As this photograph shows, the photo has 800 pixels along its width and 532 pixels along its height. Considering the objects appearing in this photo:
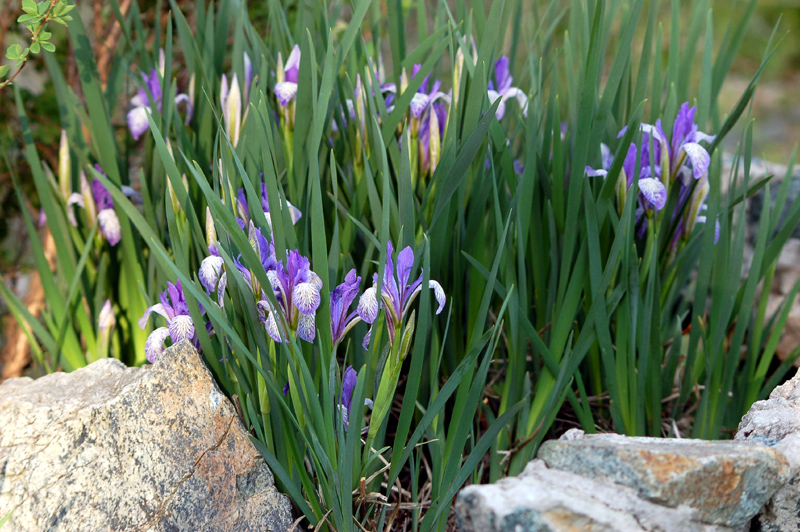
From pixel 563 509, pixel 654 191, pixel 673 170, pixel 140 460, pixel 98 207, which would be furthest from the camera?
pixel 98 207

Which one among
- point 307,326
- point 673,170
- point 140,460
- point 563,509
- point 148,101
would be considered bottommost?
point 140,460

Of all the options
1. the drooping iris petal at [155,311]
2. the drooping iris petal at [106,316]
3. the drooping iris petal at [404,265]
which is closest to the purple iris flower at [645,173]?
the drooping iris petal at [404,265]

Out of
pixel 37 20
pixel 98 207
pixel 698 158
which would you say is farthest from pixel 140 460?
pixel 698 158

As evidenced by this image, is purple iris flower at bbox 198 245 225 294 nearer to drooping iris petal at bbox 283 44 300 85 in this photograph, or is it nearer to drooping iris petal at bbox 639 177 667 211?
drooping iris petal at bbox 283 44 300 85

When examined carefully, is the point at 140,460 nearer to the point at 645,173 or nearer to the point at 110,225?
the point at 110,225

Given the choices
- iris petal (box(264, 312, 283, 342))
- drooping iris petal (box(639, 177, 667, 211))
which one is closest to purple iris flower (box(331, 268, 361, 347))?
iris petal (box(264, 312, 283, 342))

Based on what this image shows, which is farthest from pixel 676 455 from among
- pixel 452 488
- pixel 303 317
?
pixel 303 317
